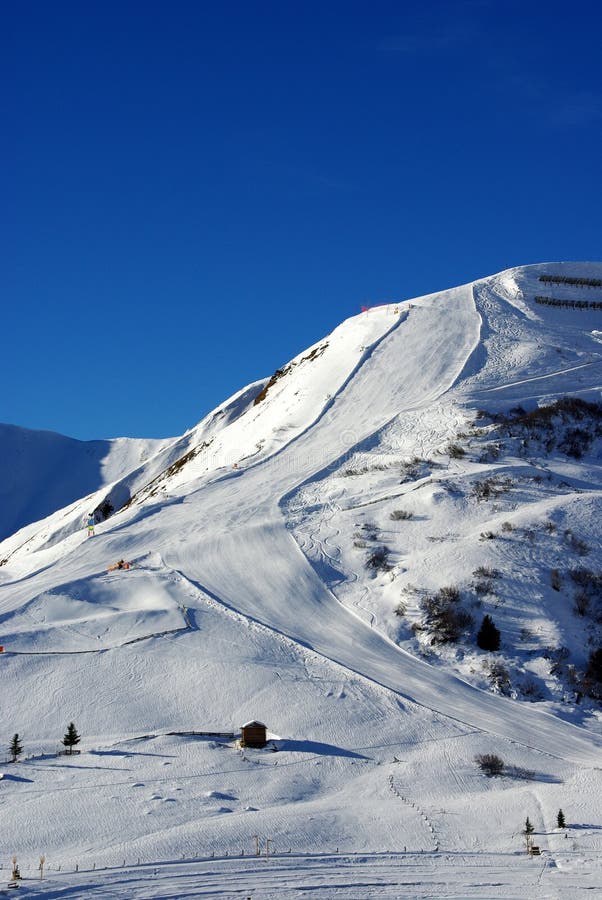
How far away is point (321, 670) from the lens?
35531 mm

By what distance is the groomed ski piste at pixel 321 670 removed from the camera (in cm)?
2084

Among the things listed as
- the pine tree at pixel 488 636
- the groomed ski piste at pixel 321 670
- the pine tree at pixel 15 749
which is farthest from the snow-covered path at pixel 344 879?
the pine tree at pixel 488 636

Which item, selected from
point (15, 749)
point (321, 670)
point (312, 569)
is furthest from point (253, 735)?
point (312, 569)

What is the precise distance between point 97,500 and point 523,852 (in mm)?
83333

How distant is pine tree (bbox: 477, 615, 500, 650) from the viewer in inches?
1471

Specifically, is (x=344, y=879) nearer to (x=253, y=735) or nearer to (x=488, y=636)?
(x=253, y=735)

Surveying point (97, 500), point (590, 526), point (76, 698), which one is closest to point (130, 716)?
point (76, 698)

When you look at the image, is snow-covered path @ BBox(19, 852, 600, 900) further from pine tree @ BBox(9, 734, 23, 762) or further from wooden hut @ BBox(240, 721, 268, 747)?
pine tree @ BBox(9, 734, 23, 762)

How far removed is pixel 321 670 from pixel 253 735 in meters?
6.84

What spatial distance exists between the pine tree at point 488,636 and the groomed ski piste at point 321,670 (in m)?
0.53

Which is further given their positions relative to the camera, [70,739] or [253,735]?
[253,735]

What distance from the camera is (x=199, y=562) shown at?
45781mm

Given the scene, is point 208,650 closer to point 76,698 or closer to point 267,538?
point 76,698

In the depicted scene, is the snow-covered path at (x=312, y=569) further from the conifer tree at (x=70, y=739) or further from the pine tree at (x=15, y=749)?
the pine tree at (x=15, y=749)
